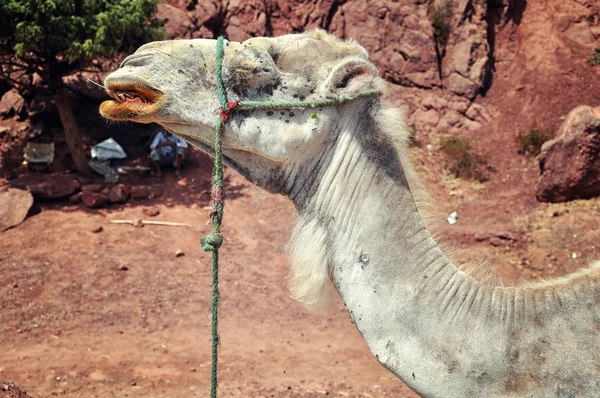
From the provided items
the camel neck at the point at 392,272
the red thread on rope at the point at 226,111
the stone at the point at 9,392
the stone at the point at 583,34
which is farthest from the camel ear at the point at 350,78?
the stone at the point at 583,34

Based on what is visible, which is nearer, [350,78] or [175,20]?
[350,78]

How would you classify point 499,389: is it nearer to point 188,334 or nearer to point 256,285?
point 188,334

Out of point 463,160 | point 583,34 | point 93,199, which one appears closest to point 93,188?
point 93,199

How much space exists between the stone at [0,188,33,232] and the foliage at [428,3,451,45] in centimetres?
1121

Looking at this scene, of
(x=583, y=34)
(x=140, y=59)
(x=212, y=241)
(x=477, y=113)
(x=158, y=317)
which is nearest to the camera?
(x=140, y=59)

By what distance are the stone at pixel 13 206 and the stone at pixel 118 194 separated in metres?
1.36

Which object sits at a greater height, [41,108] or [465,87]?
[465,87]

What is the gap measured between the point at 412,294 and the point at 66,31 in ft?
33.3

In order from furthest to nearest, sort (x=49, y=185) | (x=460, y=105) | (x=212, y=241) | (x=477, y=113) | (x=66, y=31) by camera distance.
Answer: (x=460, y=105)
(x=477, y=113)
(x=49, y=185)
(x=66, y=31)
(x=212, y=241)

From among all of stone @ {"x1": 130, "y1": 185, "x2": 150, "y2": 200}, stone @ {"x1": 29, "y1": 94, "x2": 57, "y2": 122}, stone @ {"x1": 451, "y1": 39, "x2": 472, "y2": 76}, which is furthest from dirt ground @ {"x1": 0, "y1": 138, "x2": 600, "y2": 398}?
stone @ {"x1": 451, "y1": 39, "x2": 472, "y2": 76}

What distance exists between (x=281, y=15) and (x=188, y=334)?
11.3m

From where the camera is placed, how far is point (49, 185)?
11047mm

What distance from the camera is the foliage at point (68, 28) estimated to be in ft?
34.5

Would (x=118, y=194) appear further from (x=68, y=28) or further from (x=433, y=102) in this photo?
(x=433, y=102)
